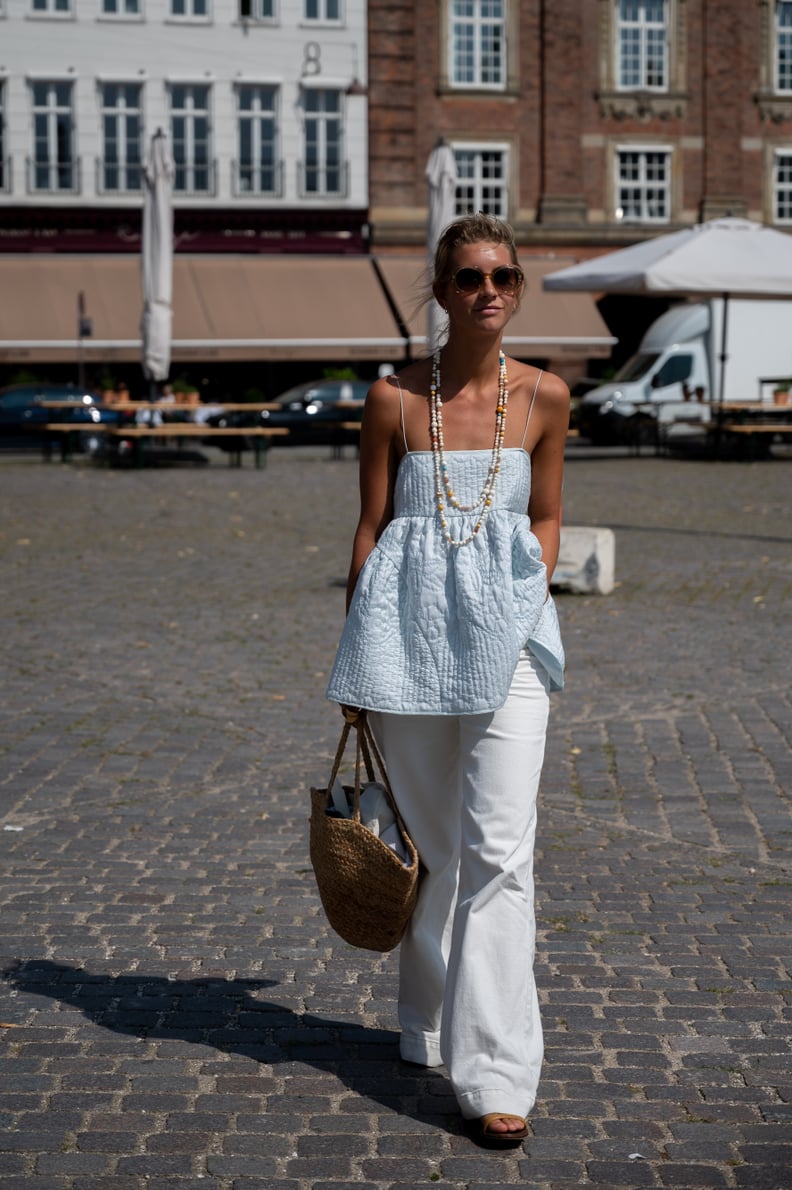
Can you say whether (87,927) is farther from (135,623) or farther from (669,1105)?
(135,623)

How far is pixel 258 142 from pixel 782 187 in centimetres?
1236

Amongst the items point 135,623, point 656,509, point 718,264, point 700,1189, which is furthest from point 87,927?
point 718,264

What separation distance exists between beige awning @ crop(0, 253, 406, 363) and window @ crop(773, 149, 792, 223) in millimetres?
10124

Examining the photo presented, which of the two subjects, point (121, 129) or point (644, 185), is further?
point (644, 185)

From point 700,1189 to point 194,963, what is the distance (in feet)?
6.24

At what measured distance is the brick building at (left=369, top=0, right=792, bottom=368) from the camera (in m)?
41.6

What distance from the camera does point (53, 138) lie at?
41000 millimetres

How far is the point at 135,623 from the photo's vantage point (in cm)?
1158

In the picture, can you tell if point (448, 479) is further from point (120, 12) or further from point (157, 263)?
point (120, 12)

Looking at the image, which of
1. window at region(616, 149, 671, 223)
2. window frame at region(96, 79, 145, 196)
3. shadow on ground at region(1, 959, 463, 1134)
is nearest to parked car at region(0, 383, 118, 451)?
window frame at region(96, 79, 145, 196)

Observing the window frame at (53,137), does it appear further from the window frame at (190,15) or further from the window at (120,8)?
the window frame at (190,15)

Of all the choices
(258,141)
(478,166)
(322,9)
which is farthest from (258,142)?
(478,166)

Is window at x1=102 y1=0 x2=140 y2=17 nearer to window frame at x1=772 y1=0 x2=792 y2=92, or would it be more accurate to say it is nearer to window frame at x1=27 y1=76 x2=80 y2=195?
window frame at x1=27 y1=76 x2=80 y2=195

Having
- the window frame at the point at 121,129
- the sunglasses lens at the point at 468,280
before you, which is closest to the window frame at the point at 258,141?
the window frame at the point at 121,129
